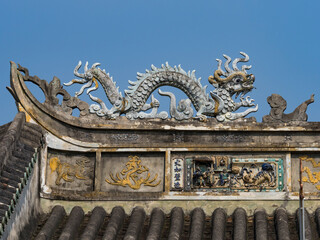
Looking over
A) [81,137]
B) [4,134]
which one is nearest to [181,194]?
[81,137]

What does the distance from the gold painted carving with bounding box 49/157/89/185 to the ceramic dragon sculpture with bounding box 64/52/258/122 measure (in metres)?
1.22

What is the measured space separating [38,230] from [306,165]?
5664 mm

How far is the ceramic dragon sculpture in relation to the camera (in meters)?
20.7

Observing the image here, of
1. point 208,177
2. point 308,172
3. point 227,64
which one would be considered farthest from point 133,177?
point 308,172

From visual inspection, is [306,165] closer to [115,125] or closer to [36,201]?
[115,125]

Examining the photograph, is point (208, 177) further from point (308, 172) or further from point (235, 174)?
point (308, 172)

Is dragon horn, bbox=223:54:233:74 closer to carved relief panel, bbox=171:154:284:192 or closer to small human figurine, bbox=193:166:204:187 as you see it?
carved relief panel, bbox=171:154:284:192

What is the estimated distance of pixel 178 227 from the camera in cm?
1892

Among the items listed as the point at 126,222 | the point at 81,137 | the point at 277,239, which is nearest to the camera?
the point at 277,239

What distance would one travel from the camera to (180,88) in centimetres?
2108

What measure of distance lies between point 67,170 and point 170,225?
2.79 m

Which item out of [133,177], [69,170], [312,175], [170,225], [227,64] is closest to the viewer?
[170,225]

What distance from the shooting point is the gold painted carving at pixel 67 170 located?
20500 mm

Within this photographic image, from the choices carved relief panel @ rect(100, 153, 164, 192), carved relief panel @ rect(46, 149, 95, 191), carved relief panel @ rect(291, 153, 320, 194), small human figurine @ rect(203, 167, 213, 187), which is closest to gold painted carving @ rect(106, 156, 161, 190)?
carved relief panel @ rect(100, 153, 164, 192)
